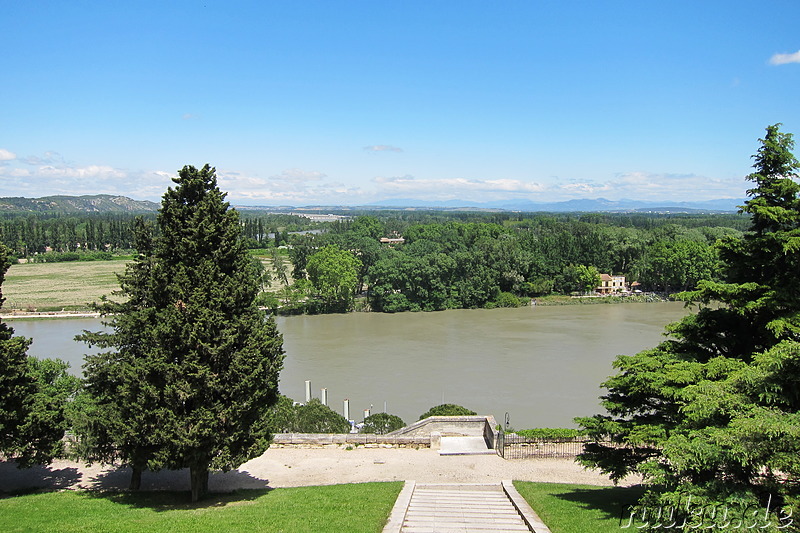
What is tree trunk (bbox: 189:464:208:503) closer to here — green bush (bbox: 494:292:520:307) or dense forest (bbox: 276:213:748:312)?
dense forest (bbox: 276:213:748:312)

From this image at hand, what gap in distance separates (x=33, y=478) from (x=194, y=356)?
7.25 m

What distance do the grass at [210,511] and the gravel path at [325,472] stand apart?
1.19 m

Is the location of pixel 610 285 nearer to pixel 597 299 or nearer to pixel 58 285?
pixel 597 299

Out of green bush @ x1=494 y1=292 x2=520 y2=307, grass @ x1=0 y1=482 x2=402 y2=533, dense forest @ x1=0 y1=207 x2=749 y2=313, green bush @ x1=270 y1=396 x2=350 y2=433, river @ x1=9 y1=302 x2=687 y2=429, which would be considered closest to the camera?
grass @ x1=0 y1=482 x2=402 y2=533

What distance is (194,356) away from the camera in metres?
11.3

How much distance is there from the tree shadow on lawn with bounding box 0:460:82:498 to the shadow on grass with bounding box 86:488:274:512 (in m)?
1.75

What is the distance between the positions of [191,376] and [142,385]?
3.12 ft

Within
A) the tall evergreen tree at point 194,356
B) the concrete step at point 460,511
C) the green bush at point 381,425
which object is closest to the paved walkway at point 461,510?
the concrete step at point 460,511

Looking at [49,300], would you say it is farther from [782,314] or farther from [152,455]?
[782,314]

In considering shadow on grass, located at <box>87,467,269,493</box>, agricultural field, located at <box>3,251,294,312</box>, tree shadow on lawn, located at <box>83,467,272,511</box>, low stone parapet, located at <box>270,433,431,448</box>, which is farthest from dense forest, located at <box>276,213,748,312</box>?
tree shadow on lawn, located at <box>83,467,272,511</box>

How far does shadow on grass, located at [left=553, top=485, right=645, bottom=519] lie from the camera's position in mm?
10891

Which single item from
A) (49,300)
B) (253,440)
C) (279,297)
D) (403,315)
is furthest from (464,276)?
(253,440)

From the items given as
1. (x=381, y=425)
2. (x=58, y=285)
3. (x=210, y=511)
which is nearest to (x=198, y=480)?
(x=210, y=511)

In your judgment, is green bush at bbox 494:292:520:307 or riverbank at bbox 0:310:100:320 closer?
riverbank at bbox 0:310:100:320
